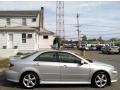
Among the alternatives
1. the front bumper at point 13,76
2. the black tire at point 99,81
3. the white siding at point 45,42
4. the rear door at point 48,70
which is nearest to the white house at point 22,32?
the white siding at point 45,42

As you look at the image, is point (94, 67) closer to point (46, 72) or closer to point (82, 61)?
point (82, 61)

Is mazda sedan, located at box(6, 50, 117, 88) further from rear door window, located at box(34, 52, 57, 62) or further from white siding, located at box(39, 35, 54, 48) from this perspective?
white siding, located at box(39, 35, 54, 48)

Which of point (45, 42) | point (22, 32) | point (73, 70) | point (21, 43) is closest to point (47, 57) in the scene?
point (73, 70)

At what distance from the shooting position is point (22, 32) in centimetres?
3609

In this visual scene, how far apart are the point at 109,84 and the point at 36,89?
2.93 meters

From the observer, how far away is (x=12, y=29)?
35812 millimetres

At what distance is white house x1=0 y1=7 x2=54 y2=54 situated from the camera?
35.9 m

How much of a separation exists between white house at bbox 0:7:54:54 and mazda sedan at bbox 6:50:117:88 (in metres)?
23.6

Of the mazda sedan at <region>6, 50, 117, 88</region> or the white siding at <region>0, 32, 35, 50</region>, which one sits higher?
the white siding at <region>0, 32, 35, 50</region>

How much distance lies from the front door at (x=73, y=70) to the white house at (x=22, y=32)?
940 inches

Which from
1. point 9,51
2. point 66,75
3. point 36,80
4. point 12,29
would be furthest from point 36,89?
point 12,29

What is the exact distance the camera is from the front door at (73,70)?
35.7 ft

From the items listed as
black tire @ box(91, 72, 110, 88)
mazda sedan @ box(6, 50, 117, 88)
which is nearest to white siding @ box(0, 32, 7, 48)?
mazda sedan @ box(6, 50, 117, 88)

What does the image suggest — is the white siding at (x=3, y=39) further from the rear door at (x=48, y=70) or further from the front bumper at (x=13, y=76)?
the rear door at (x=48, y=70)
